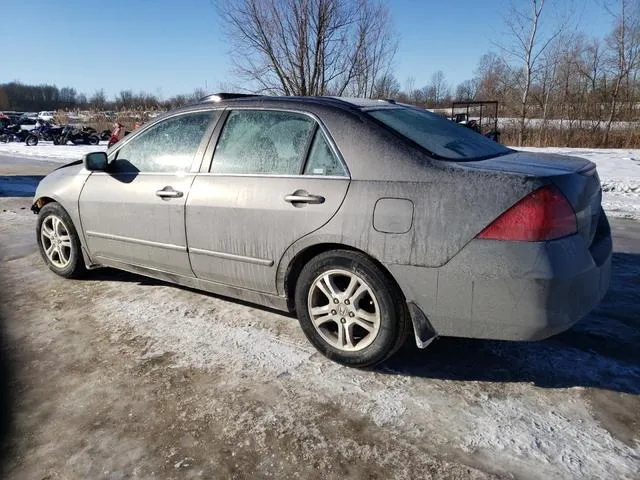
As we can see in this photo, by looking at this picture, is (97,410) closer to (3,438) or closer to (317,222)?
(3,438)

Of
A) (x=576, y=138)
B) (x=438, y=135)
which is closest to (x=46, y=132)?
(x=576, y=138)

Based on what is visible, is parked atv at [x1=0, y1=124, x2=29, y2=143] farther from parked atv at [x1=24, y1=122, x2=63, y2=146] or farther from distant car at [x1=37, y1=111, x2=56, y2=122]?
distant car at [x1=37, y1=111, x2=56, y2=122]

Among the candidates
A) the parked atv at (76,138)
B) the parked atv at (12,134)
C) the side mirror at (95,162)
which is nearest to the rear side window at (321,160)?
the side mirror at (95,162)

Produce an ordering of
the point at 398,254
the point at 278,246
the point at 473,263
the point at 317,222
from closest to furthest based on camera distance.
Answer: the point at 473,263
the point at 398,254
the point at 317,222
the point at 278,246

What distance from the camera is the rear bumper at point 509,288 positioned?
2.29 meters

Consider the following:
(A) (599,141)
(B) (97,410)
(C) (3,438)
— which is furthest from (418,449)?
(A) (599,141)

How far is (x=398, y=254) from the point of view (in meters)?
2.55

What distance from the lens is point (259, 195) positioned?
3049 millimetres

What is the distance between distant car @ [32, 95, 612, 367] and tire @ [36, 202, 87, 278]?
1.74ft

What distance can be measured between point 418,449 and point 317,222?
128 centimetres

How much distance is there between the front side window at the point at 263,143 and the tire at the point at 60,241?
5.87 ft

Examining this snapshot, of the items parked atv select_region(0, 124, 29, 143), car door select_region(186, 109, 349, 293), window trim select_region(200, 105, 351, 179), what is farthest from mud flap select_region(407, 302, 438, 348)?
parked atv select_region(0, 124, 29, 143)

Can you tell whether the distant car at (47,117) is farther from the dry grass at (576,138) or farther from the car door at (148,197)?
the car door at (148,197)

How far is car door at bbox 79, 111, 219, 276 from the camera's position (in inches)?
137
